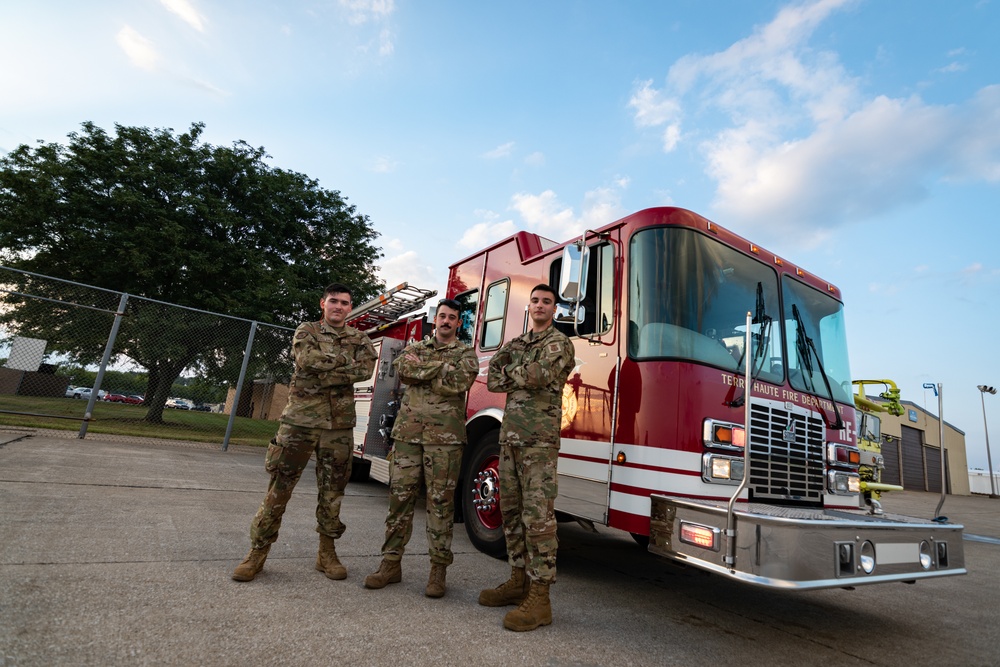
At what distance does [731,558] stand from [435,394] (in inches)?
76.7

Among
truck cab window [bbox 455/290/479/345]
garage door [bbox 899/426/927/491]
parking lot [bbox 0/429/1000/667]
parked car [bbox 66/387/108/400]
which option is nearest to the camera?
parking lot [bbox 0/429/1000/667]

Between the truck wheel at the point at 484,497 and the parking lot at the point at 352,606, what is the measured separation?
0.61 ft

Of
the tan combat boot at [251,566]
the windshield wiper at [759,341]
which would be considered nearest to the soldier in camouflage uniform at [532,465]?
the windshield wiper at [759,341]

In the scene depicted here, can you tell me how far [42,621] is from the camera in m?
2.28

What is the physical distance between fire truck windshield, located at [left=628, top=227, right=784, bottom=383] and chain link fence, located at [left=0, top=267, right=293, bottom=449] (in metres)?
8.56

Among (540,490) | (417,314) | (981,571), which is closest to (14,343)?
(417,314)

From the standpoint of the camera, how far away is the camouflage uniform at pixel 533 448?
3.02 metres

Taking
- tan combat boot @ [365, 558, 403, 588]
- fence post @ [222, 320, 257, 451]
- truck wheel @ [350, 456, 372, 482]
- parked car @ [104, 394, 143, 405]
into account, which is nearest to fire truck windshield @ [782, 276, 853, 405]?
tan combat boot @ [365, 558, 403, 588]

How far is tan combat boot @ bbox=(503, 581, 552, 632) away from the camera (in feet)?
9.15

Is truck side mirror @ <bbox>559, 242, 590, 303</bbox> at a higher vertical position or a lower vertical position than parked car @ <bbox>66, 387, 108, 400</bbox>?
higher

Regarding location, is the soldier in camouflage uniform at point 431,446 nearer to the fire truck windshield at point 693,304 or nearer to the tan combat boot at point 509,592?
the tan combat boot at point 509,592

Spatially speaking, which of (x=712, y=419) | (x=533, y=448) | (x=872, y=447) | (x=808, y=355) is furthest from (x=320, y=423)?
(x=872, y=447)

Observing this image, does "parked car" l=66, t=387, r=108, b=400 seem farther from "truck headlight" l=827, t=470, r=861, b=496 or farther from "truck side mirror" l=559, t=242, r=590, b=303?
"truck headlight" l=827, t=470, r=861, b=496

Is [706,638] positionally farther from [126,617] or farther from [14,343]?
[14,343]
